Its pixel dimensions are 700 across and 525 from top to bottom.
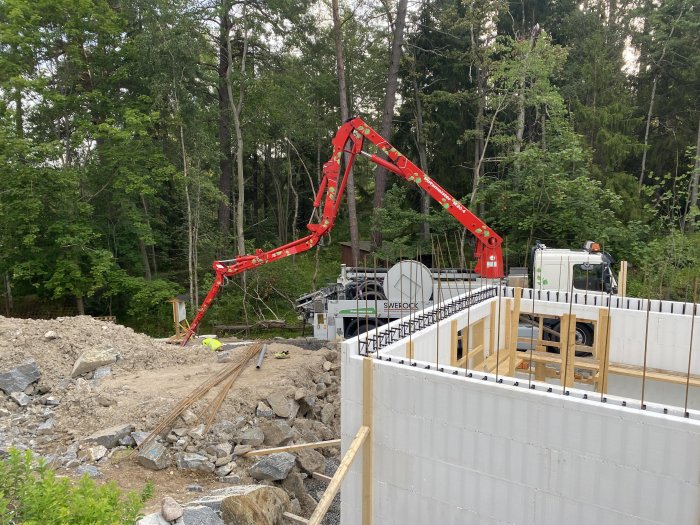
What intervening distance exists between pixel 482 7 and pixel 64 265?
17.7m

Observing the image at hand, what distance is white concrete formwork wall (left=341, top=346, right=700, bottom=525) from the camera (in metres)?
3.96

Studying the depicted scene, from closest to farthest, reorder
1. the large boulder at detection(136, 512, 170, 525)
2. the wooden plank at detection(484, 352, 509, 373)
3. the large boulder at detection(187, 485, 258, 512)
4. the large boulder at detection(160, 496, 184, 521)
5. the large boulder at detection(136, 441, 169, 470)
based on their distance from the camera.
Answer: the large boulder at detection(136, 512, 170, 525)
the large boulder at detection(160, 496, 184, 521)
the large boulder at detection(187, 485, 258, 512)
the large boulder at detection(136, 441, 169, 470)
the wooden plank at detection(484, 352, 509, 373)

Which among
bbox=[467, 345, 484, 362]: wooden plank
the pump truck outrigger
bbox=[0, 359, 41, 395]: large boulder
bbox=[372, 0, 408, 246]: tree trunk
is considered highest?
bbox=[372, 0, 408, 246]: tree trunk

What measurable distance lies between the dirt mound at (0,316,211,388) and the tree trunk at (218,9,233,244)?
27.3 ft

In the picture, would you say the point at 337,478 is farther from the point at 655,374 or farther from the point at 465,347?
the point at 655,374

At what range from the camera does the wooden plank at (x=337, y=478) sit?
4332 mm

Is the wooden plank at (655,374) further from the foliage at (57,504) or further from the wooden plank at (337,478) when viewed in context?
the foliage at (57,504)

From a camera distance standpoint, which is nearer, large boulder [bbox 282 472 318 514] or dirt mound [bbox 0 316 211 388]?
large boulder [bbox 282 472 318 514]

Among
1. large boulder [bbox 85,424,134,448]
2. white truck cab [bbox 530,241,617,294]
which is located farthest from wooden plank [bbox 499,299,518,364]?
large boulder [bbox 85,424,134,448]

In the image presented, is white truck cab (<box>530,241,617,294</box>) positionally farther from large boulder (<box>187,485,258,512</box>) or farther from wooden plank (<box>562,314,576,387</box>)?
large boulder (<box>187,485,258,512</box>)

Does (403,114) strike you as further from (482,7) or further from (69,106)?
(69,106)

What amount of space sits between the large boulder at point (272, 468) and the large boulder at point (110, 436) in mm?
2279

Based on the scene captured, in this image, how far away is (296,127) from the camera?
23109mm

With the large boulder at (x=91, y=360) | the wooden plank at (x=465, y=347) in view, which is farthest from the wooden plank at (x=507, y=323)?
the large boulder at (x=91, y=360)
